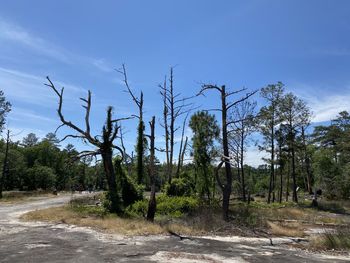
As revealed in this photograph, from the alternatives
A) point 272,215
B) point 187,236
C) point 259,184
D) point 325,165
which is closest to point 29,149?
point 259,184

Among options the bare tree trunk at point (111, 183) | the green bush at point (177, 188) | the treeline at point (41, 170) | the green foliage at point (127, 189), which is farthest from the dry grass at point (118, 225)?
the treeline at point (41, 170)

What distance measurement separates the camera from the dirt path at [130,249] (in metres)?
12.0

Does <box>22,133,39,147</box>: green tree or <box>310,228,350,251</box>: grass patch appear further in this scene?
<box>22,133,39,147</box>: green tree

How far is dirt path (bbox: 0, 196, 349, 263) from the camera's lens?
11992 mm

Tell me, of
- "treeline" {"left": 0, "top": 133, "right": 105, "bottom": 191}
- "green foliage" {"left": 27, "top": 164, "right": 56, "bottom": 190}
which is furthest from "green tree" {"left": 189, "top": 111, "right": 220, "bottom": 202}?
"green foliage" {"left": 27, "top": 164, "right": 56, "bottom": 190}

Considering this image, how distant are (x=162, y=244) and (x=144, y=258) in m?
2.95

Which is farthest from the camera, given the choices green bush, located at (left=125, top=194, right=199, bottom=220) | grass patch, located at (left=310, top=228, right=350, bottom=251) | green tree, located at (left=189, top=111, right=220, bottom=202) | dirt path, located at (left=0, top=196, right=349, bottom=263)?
green tree, located at (left=189, top=111, right=220, bottom=202)

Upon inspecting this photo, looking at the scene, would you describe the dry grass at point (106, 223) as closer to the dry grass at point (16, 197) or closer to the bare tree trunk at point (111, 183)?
the bare tree trunk at point (111, 183)

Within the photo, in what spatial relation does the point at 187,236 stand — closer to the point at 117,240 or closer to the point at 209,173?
the point at 117,240

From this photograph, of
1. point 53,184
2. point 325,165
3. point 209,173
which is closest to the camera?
point 209,173

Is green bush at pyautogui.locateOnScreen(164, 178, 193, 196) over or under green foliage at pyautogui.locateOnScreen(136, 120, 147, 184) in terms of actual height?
under

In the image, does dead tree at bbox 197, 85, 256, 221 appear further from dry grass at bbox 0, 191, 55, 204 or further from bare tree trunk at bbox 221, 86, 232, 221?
dry grass at bbox 0, 191, 55, 204

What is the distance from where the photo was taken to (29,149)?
309ft

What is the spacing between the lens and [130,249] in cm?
1355
